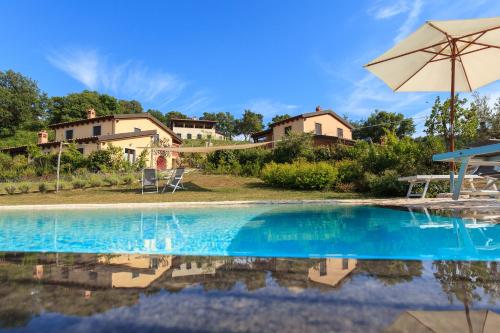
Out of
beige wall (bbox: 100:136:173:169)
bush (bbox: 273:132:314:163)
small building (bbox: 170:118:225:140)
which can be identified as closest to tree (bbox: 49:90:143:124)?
small building (bbox: 170:118:225:140)

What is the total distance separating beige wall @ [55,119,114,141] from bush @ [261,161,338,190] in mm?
18687

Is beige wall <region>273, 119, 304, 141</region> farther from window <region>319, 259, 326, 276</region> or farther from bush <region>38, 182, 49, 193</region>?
window <region>319, 259, 326, 276</region>

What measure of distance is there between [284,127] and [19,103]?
138 ft

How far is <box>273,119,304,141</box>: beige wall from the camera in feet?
95.0

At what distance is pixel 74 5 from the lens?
1670cm

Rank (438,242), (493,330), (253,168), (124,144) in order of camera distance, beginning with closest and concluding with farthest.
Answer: (493,330)
(438,242)
(253,168)
(124,144)

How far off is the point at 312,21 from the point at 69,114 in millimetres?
44404

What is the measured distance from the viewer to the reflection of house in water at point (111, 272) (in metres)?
1.96

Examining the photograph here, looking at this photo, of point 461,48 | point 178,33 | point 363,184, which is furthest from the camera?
point 178,33

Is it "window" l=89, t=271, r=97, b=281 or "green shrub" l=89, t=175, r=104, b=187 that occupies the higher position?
A: "green shrub" l=89, t=175, r=104, b=187

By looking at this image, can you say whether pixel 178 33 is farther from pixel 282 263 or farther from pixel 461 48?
pixel 282 263

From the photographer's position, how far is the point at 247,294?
169cm

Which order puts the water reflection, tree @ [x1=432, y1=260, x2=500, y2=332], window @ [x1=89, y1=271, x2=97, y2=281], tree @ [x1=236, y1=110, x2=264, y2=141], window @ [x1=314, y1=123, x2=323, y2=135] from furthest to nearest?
1. tree @ [x1=236, y1=110, x2=264, y2=141]
2. window @ [x1=314, y1=123, x2=323, y2=135]
3. window @ [x1=89, y1=271, x2=97, y2=281]
4. tree @ [x1=432, y1=260, x2=500, y2=332]
5. the water reflection

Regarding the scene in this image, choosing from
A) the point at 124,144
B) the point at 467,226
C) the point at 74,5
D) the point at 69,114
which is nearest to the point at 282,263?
the point at 467,226
